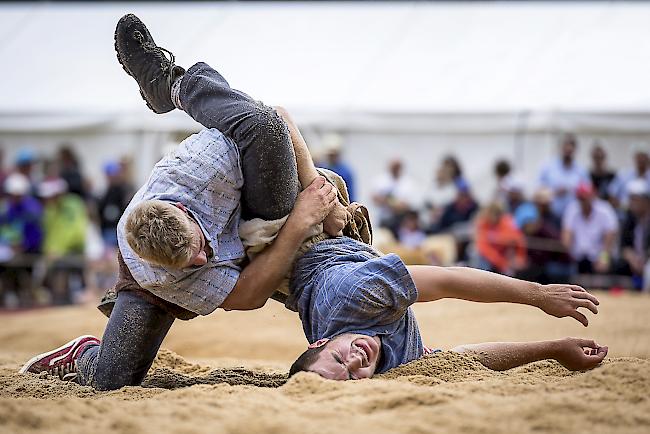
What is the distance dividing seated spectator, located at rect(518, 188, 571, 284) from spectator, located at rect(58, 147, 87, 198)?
5039 millimetres

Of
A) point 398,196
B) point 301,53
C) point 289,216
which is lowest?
point 398,196

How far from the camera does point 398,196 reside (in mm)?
10562

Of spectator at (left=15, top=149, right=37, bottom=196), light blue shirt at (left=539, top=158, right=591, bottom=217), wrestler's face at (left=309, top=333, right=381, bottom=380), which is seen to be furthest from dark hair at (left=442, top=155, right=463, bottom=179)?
wrestler's face at (left=309, top=333, right=381, bottom=380)

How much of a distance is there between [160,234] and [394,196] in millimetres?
7580

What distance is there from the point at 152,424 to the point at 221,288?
88 cm

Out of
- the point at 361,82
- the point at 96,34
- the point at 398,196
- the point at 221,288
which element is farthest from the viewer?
the point at 96,34

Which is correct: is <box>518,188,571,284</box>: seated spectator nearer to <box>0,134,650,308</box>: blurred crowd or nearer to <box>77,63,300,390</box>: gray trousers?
<box>0,134,650,308</box>: blurred crowd

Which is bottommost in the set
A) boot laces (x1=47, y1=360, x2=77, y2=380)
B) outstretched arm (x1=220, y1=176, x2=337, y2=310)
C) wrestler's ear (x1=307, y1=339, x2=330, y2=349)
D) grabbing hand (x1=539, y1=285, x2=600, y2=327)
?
boot laces (x1=47, y1=360, x2=77, y2=380)

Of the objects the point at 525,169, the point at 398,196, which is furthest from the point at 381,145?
the point at 525,169

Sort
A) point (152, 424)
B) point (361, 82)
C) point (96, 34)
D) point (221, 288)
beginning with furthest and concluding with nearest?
point (96, 34)
point (361, 82)
point (221, 288)
point (152, 424)

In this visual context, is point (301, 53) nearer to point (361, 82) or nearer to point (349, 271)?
point (361, 82)

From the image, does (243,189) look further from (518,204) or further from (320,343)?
(518,204)

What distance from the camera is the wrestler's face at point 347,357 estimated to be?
3.17 meters

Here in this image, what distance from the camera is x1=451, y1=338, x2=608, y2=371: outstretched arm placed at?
3.51 metres
